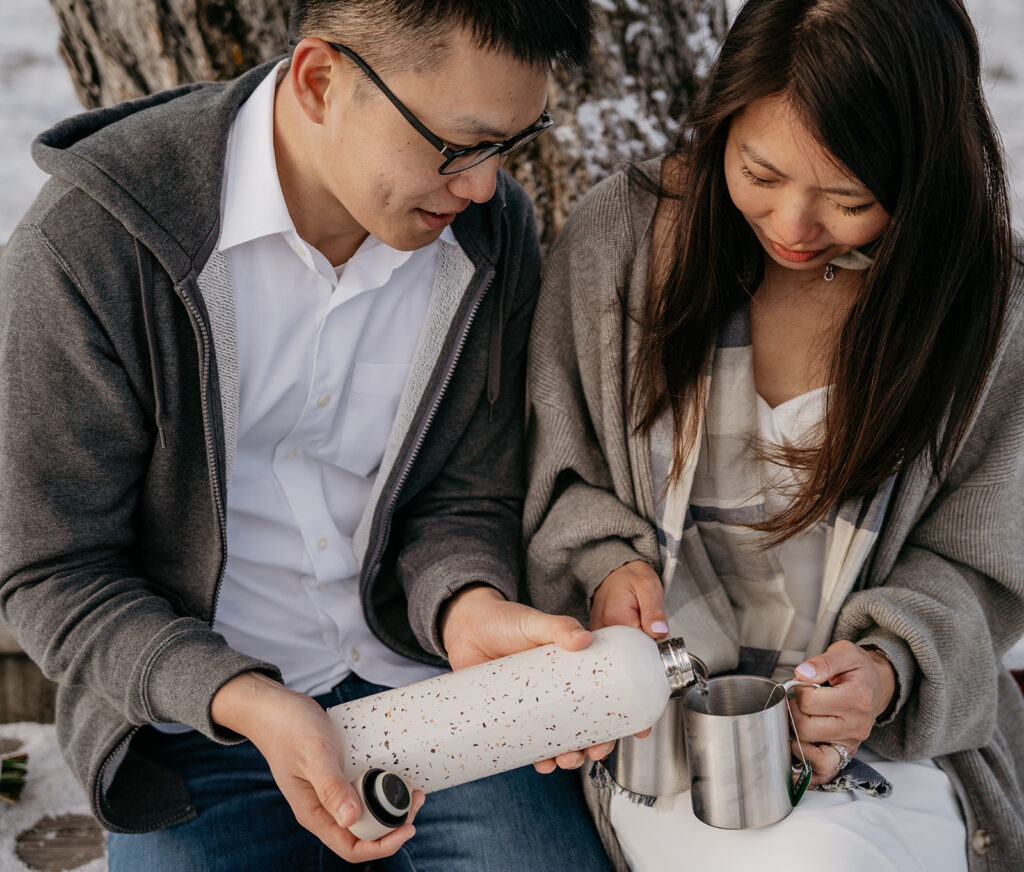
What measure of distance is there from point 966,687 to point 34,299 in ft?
5.08

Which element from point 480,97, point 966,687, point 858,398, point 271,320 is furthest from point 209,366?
point 966,687

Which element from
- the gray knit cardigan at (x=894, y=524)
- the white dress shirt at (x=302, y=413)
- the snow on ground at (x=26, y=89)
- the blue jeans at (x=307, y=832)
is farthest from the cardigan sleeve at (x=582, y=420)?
the snow on ground at (x=26, y=89)

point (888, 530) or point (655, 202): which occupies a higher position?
point (655, 202)

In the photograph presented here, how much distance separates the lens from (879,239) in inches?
56.7

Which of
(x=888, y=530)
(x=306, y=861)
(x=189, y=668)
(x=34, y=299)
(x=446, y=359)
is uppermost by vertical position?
(x=34, y=299)

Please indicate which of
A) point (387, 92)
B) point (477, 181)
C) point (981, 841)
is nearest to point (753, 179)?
point (477, 181)

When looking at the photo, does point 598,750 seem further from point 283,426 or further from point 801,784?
point 283,426

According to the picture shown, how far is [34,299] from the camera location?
4.42ft

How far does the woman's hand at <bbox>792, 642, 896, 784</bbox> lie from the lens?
1422mm

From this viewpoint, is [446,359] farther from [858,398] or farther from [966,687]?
[966,687]

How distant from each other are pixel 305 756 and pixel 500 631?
1.16ft

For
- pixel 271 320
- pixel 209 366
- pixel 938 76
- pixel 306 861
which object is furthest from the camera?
pixel 306 861

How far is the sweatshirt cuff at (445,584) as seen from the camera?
1594 millimetres

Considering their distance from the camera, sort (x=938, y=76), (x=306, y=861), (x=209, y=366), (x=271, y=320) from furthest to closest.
Result: (x=306, y=861) < (x=271, y=320) < (x=209, y=366) < (x=938, y=76)
